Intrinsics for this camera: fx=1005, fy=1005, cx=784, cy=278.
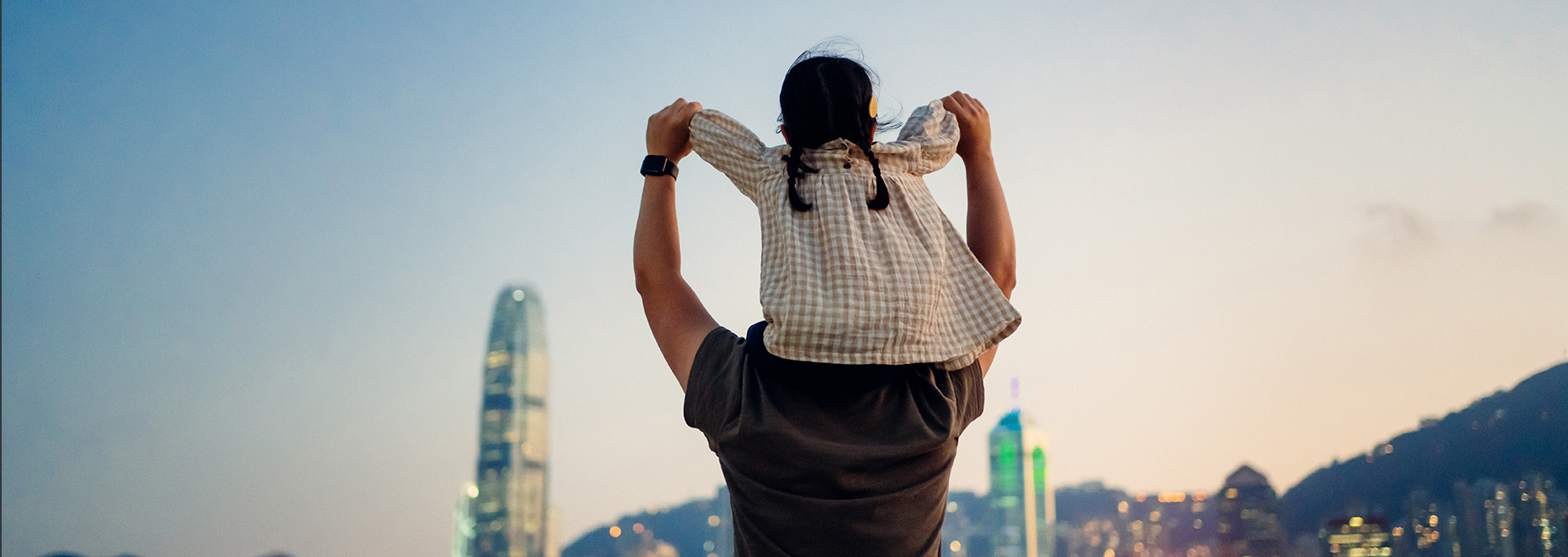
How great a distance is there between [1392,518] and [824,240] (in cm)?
8992

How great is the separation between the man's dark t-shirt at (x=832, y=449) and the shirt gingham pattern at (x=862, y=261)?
40 millimetres

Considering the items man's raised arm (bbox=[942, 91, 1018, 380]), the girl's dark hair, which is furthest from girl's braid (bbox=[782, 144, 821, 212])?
man's raised arm (bbox=[942, 91, 1018, 380])

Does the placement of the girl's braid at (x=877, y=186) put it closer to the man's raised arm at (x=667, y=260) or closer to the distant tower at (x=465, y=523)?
the man's raised arm at (x=667, y=260)

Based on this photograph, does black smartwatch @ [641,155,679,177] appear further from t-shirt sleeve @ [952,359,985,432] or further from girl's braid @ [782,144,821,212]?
t-shirt sleeve @ [952,359,985,432]

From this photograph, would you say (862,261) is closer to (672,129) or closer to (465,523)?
(672,129)

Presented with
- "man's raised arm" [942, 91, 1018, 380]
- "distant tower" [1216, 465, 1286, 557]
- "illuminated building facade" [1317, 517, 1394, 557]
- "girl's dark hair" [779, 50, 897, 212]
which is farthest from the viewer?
"distant tower" [1216, 465, 1286, 557]

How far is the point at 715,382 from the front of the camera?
975 mm

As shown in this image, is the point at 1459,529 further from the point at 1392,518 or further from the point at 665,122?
the point at 665,122

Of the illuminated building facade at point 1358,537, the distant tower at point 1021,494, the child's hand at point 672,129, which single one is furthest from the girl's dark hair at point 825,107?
the distant tower at point 1021,494

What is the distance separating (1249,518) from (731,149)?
9518 centimetres

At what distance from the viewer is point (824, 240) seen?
35.6 inches

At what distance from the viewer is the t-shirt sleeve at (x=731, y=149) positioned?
1.02 m

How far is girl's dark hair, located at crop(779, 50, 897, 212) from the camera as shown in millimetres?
979

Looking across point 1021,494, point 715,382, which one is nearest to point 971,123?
point 715,382
